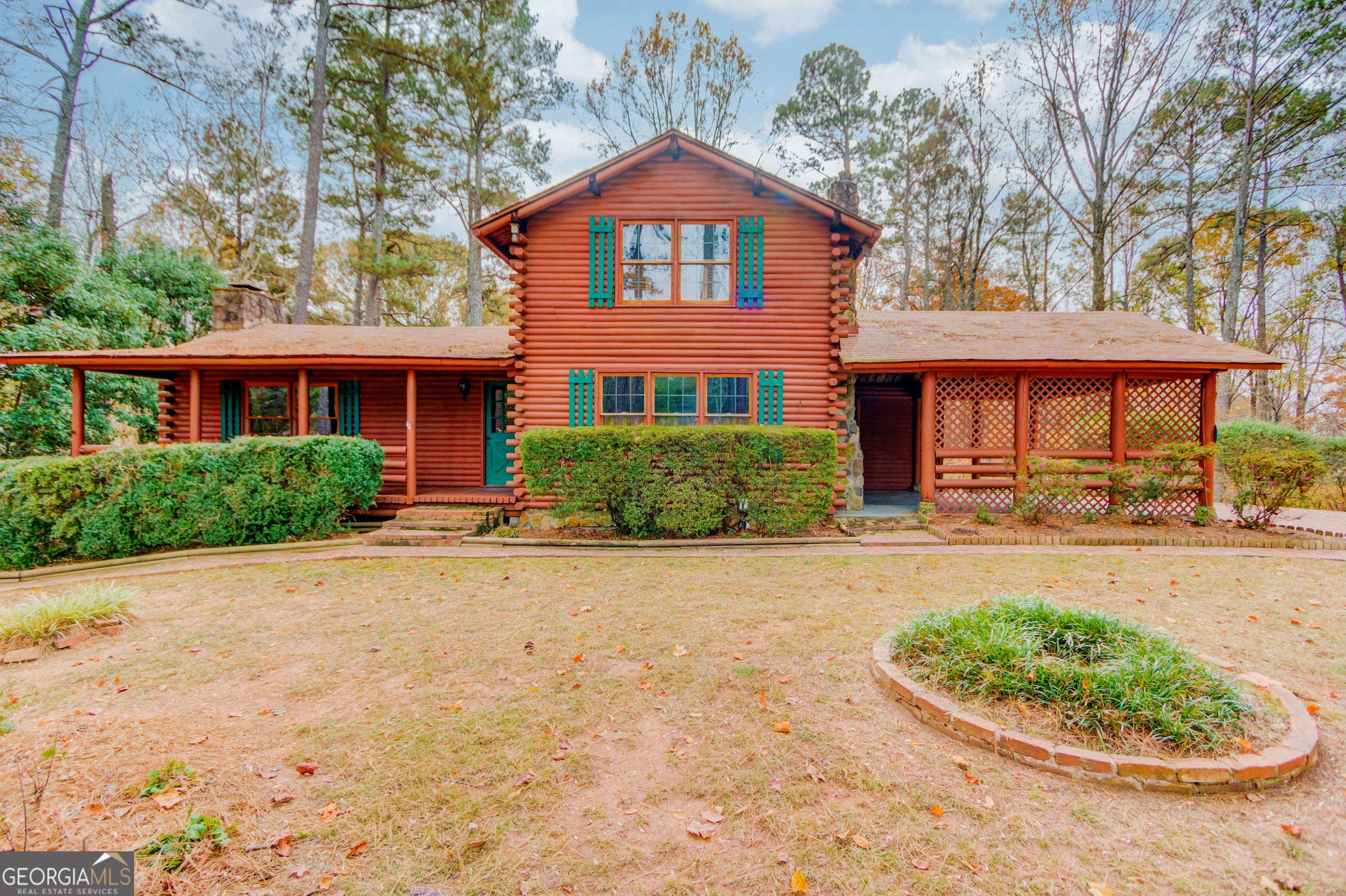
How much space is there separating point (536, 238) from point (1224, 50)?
62.7 ft

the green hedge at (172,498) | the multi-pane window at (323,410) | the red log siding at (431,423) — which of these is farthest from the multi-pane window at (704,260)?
the multi-pane window at (323,410)

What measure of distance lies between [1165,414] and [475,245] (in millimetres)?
19926

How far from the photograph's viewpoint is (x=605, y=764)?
2688 millimetres

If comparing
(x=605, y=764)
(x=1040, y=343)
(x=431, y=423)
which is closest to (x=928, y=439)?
(x=1040, y=343)

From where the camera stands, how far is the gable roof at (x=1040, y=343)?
9258mm

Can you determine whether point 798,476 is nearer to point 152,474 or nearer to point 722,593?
point 722,593

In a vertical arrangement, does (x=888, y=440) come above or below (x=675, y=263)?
below

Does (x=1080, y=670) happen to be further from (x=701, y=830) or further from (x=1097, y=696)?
(x=701, y=830)

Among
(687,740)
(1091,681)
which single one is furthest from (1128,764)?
(687,740)

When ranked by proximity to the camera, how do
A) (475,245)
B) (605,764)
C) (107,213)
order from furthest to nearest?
(475,245)
(107,213)
(605,764)

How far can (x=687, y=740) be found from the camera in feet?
9.46

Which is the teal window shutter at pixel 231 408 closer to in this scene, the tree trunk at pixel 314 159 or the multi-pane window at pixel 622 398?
the tree trunk at pixel 314 159

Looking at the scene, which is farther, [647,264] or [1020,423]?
[647,264]

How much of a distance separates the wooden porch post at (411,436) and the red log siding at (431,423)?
1.76m
